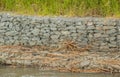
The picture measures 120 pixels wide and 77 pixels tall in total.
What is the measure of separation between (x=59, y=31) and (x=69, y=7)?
1.15 meters

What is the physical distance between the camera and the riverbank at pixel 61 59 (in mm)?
10102

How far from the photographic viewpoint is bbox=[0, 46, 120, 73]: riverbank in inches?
398

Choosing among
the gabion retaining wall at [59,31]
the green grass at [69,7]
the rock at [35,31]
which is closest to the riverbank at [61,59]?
the gabion retaining wall at [59,31]

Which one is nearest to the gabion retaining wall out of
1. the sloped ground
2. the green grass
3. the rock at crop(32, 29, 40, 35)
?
the rock at crop(32, 29, 40, 35)

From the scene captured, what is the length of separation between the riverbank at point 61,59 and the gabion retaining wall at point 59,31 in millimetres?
233

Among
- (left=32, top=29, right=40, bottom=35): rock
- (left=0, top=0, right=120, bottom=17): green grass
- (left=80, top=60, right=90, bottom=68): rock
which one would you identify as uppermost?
(left=0, top=0, right=120, bottom=17): green grass

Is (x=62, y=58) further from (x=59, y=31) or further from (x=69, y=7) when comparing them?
(x=69, y=7)

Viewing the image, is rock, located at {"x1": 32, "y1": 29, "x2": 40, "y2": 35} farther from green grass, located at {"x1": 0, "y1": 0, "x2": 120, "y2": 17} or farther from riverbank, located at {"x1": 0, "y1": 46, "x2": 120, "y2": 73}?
green grass, located at {"x1": 0, "y1": 0, "x2": 120, "y2": 17}

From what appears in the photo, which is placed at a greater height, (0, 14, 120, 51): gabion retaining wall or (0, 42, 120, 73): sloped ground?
(0, 14, 120, 51): gabion retaining wall

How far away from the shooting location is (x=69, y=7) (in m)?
12.1

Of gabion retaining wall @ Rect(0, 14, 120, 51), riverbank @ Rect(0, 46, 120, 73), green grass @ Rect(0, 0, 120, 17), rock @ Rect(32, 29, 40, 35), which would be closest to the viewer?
riverbank @ Rect(0, 46, 120, 73)

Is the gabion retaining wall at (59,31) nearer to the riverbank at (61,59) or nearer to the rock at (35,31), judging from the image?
the rock at (35,31)

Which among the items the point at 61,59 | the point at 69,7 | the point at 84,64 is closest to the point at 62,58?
the point at 61,59

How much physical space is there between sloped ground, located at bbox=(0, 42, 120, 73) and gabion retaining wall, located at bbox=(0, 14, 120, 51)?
23cm
